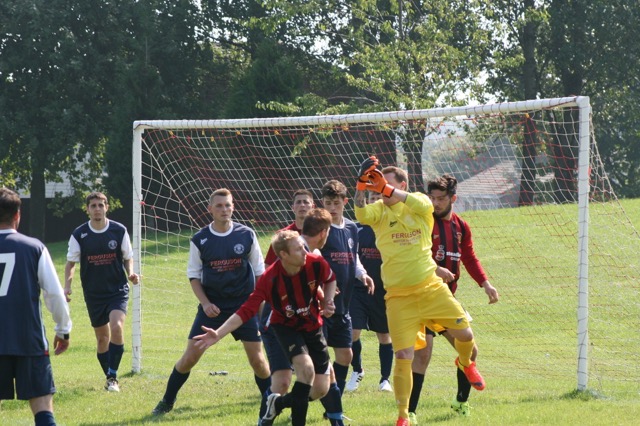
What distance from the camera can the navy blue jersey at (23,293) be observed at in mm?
5852

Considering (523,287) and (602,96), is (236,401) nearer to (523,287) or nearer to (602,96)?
(523,287)

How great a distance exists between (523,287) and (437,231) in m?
10.3

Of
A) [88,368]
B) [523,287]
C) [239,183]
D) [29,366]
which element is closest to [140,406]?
[29,366]

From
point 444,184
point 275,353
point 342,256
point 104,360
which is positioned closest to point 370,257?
point 342,256

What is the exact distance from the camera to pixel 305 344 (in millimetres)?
6750

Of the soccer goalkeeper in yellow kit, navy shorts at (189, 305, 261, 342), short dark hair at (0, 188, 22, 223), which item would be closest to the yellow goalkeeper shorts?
the soccer goalkeeper in yellow kit

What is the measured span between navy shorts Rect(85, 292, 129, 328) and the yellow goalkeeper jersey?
3676 mm

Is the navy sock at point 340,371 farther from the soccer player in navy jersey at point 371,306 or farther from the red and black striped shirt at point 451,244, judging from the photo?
the soccer player in navy jersey at point 371,306

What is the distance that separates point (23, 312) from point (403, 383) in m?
2.82

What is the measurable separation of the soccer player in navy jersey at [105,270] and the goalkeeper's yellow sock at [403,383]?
3713mm

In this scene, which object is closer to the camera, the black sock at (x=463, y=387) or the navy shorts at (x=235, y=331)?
the black sock at (x=463, y=387)

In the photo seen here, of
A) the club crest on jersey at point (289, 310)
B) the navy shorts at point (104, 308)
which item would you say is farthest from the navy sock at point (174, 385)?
the club crest on jersey at point (289, 310)

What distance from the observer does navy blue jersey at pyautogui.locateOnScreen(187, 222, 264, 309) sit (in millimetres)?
8047

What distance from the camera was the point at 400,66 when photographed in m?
24.7
